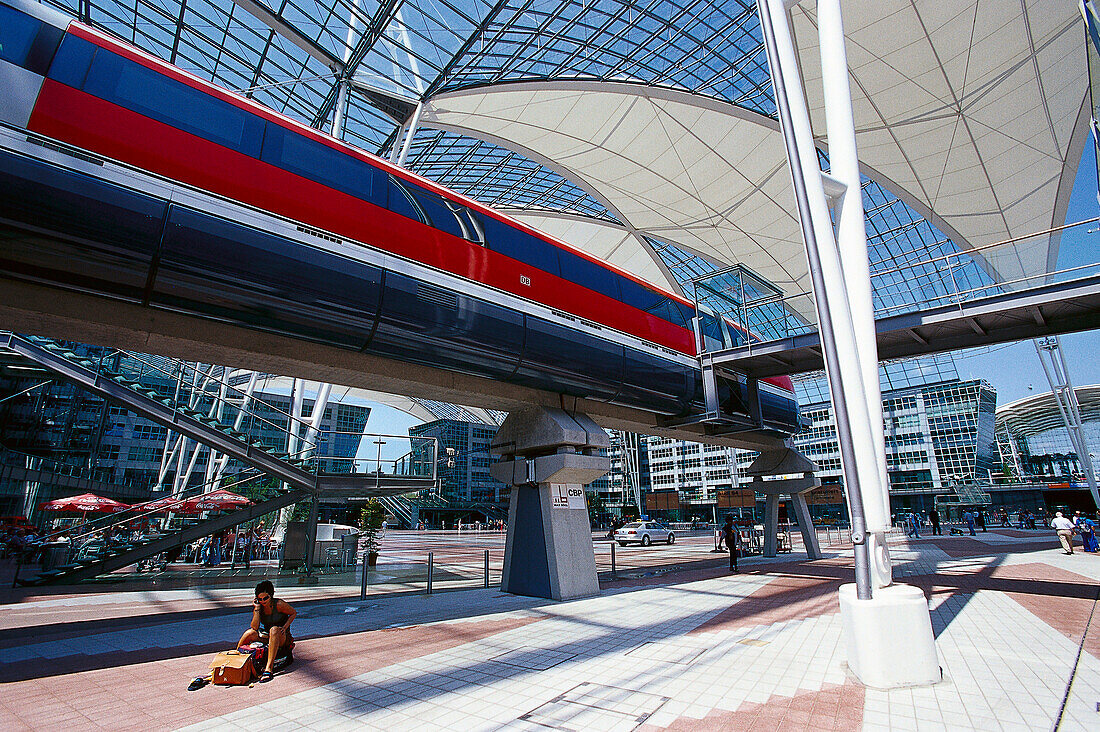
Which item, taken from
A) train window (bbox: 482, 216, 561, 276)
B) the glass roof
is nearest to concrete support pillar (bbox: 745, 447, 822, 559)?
the glass roof

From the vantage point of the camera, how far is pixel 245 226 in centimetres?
746

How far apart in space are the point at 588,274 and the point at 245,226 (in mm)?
7929

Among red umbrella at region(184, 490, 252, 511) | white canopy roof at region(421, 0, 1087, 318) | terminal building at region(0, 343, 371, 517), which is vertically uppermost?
white canopy roof at region(421, 0, 1087, 318)

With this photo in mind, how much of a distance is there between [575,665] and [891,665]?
12.0ft

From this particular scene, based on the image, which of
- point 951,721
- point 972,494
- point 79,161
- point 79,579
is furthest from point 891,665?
point 972,494

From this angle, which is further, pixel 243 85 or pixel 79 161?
pixel 243 85

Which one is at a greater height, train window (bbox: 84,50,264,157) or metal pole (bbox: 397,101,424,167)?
metal pole (bbox: 397,101,424,167)

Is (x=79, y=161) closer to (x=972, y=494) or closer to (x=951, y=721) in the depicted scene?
(x=951, y=721)

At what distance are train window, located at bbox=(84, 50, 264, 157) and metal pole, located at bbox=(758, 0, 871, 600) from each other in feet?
25.5

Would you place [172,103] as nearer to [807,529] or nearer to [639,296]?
[639,296]

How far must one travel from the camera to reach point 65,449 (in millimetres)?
34906

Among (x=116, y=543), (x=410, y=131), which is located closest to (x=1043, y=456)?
(x=410, y=131)

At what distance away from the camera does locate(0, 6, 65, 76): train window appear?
625 centimetres

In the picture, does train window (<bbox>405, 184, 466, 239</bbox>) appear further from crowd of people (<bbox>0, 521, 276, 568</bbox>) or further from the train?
crowd of people (<bbox>0, 521, 276, 568</bbox>)
